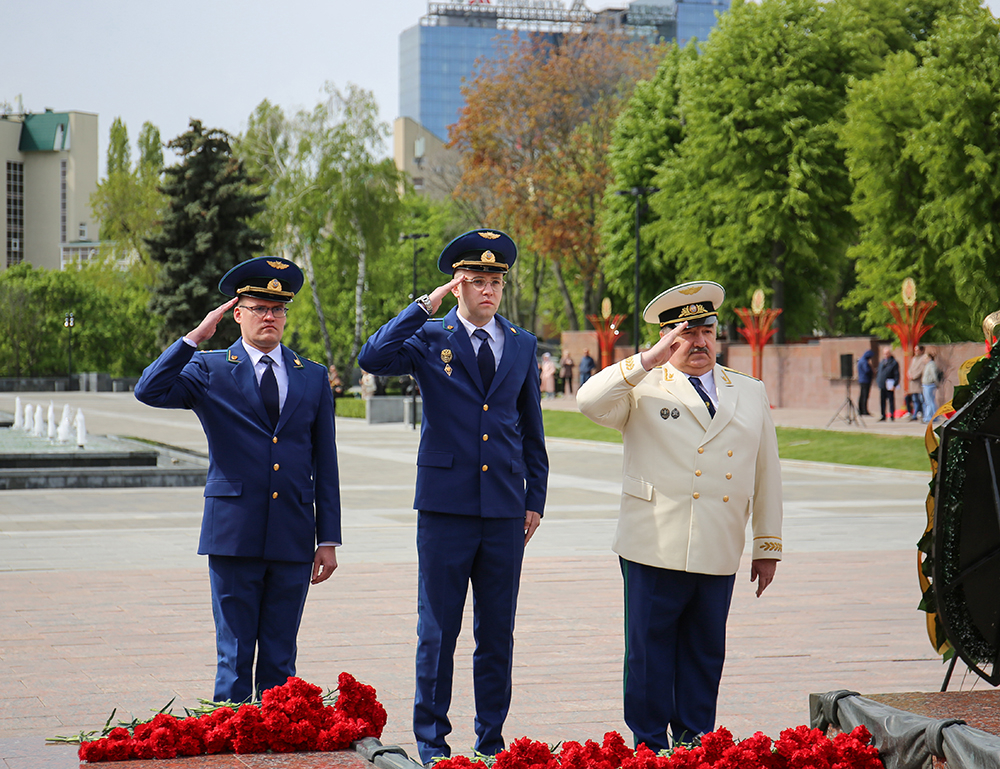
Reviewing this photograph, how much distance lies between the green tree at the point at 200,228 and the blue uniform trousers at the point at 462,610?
3941 centimetres

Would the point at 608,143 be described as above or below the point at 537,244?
above

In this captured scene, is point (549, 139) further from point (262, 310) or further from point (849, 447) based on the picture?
point (262, 310)

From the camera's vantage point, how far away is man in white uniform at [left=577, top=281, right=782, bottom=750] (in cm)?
Answer: 443

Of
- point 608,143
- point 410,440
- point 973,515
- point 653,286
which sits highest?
point 608,143

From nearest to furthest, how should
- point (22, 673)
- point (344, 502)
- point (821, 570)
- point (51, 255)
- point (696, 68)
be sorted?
point (22, 673)
point (821, 570)
point (344, 502)
point (696, 68)
point (51, 255)

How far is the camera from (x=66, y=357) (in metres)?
74.0

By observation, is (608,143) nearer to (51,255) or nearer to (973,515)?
(973,515)

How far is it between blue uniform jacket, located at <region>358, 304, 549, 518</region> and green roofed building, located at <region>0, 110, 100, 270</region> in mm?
117330

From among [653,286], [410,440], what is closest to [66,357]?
[653,286]

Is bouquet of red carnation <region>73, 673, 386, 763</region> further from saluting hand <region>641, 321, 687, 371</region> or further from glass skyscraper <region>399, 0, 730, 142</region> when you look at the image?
glass skyscraper <region>399, 0, 730, 142</region>

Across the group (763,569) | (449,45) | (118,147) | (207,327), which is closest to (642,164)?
(763,569)

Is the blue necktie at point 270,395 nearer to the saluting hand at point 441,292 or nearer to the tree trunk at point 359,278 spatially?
the saluting hand at point 441,292

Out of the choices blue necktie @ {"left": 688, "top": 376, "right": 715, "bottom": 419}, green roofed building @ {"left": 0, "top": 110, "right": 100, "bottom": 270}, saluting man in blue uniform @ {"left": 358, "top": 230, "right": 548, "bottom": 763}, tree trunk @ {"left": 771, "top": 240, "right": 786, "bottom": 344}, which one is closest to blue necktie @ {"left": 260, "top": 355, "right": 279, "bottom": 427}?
saluting man in blue uniform @ {"left": 358, "top": 230, "right": 548, "bottom": 763}

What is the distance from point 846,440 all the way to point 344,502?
14.0 metres
